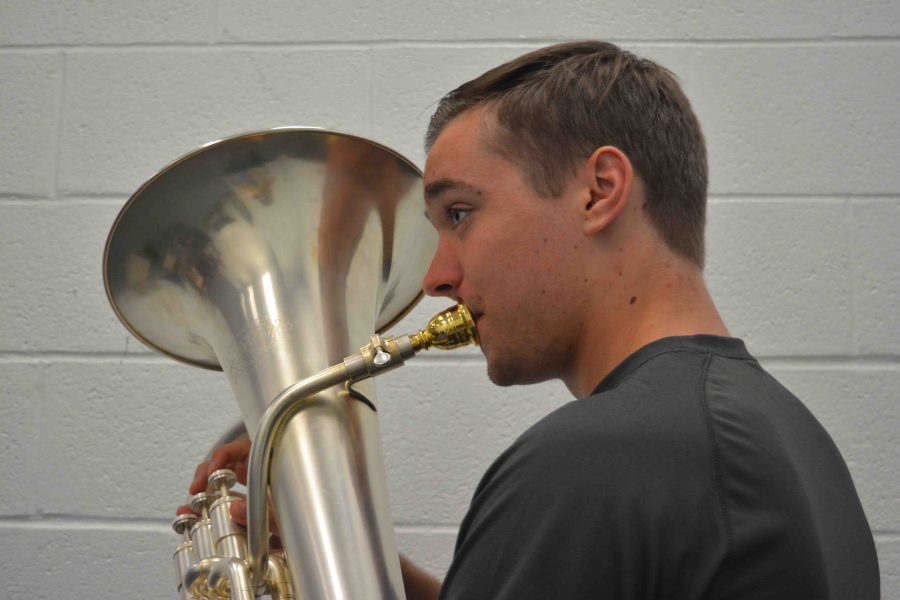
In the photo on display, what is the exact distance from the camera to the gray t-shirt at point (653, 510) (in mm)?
786

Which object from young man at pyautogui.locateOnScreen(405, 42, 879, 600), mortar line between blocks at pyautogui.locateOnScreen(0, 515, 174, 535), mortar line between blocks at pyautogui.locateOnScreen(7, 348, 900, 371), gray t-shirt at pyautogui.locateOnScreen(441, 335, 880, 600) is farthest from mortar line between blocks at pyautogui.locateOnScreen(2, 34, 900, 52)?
gray t-shirt at pyautogui.locateOnScreen(441, 335, 880, 600)

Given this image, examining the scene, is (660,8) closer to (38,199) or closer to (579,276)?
(579,276)

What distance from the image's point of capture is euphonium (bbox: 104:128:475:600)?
1.10 m

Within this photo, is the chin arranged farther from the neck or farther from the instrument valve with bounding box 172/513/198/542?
the instrument valve with bounding box 172/513/198/542

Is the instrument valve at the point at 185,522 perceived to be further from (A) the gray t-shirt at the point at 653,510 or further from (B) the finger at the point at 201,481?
(A) the gray t-shirt at the point at 653,510

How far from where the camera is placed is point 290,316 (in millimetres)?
1212

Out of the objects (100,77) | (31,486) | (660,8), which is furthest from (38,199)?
(660,8)

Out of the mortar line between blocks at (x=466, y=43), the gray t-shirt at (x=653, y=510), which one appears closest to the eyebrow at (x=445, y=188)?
the gray t-shirt at (x=653, y=510)

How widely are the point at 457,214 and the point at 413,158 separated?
2.28 feet

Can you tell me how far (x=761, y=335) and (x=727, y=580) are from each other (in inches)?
38.4

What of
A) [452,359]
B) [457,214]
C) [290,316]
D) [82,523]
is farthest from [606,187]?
[82,523]

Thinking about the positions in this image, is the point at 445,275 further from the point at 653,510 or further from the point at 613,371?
the point at 653,510

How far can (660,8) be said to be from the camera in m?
1.85

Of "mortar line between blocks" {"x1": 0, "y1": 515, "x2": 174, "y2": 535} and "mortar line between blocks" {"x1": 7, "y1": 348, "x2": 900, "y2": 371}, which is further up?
"mortar line between blocks" {"x1": 7, "y1": 348, "x2": 900, "y2": 371}
